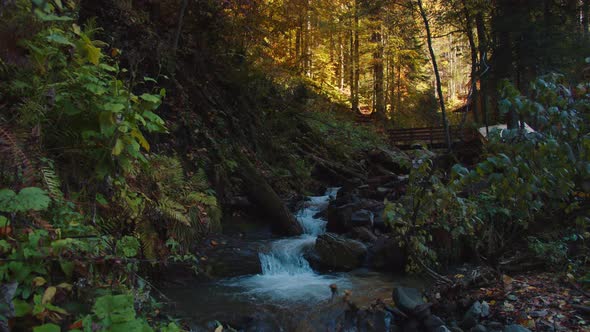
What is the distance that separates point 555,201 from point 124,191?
4.45 meters

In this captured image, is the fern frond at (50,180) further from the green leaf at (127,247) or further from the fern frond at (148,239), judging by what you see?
the fern frond at (148,239)

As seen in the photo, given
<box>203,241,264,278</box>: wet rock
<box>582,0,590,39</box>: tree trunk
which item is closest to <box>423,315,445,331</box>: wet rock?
<box>203,241,264,278</box>: wet rock

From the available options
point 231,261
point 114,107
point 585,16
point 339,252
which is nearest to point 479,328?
point 339,252

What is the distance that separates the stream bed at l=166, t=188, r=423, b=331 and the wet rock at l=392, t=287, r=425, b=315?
55 centimetres

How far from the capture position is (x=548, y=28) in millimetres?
13180

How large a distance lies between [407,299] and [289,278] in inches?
102

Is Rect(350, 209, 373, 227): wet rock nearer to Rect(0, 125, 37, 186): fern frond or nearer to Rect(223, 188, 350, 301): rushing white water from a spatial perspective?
Rect(223, 188, 350, 301): rushing white water

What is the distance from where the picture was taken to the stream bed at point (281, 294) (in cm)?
549

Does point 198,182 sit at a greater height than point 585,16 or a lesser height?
lesser

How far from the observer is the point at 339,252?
26.1ft

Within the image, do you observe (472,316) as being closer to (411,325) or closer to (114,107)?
(411,325)

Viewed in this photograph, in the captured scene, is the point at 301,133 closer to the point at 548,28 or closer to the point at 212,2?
the point at 212,2

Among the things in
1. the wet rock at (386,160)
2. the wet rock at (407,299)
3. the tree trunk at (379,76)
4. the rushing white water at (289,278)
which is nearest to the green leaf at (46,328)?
the wet rock at (407,299)

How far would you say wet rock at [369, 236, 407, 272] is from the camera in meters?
7.57
